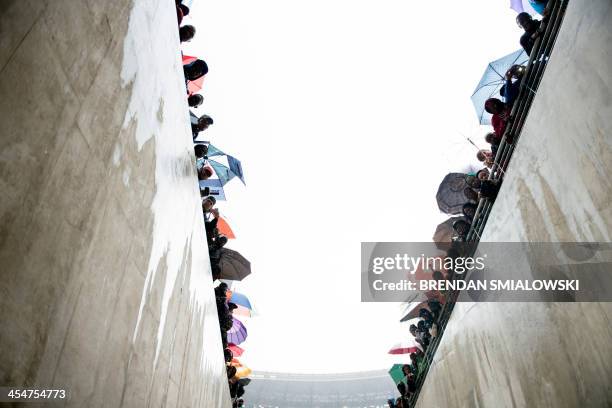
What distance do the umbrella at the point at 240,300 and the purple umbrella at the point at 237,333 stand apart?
112 cm

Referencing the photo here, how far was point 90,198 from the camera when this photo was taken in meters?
2.80

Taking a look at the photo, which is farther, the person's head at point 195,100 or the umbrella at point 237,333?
the umbrella at point 237,333

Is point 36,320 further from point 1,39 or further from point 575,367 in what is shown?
point 575,367

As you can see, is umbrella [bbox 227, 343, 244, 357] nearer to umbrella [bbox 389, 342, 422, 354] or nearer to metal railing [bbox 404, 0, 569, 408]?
umbrella [bbox 389, 342, 422, 354]

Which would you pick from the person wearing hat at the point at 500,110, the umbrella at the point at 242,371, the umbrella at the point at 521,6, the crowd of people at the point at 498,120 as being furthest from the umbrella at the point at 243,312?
the umbrella at the point at 521,6

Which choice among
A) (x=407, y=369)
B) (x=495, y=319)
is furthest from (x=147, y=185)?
(x=407, y=369)

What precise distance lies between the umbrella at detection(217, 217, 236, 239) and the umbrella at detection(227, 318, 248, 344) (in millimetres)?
3933

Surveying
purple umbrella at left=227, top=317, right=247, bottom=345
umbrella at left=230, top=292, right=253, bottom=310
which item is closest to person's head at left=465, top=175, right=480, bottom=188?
umbrella at left=230, top=292, right=253, bottom=310

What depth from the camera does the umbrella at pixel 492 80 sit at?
7.35 metres

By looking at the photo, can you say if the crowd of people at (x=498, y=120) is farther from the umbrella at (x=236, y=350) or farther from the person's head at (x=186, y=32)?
the umbrella at (x=236, y=350)

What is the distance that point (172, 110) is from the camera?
5.03m

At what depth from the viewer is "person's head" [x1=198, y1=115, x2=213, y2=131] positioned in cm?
684

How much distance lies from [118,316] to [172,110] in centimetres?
293

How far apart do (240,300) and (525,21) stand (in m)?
10.1
